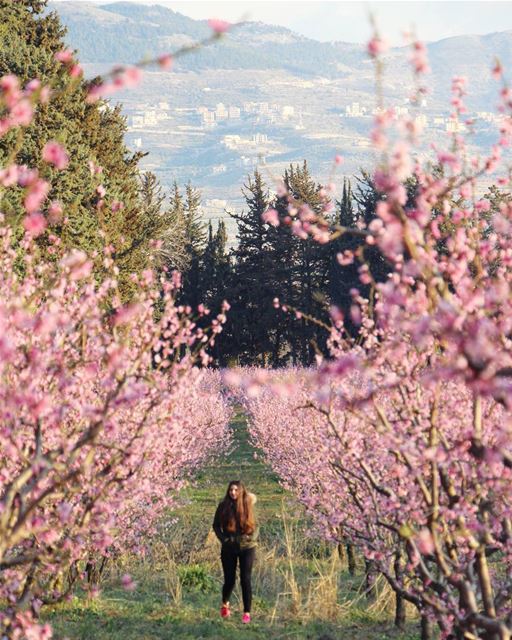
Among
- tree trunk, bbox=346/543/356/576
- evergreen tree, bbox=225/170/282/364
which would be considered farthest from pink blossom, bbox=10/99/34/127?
evergreen tree, bbox=225/170/282/364

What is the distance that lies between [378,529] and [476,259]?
19.6 feet

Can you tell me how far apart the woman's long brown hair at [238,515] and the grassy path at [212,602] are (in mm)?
996

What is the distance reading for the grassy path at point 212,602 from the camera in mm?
11320

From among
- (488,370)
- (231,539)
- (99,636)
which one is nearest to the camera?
(488,370)

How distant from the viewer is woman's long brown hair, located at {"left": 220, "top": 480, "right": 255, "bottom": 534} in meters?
12.2

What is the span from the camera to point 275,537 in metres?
18.2

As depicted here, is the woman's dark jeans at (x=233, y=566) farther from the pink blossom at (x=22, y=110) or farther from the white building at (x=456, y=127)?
the pink blossom at (x=22, y=110)

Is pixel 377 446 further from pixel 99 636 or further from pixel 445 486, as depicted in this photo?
pixel 445 486

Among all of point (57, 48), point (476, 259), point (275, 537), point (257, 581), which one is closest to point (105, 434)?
point (476, 259)

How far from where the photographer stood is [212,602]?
13344mm

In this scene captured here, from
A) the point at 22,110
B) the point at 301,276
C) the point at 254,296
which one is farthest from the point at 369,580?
the point at 254,296

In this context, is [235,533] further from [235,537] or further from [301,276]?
[301,276]

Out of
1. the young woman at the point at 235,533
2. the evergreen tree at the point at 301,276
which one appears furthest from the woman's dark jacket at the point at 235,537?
the evergreen tree at the point at 301,276

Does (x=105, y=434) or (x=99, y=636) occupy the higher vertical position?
(x=105, y=434)
